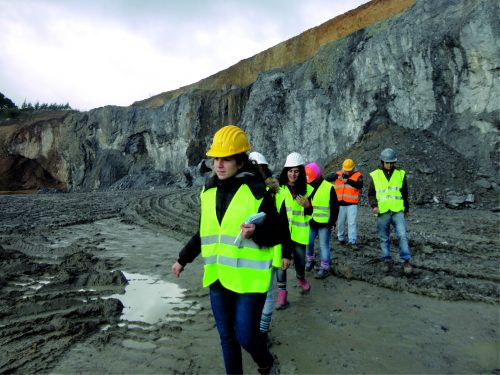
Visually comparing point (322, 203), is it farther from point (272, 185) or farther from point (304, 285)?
point (272, 185)

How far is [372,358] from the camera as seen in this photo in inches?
135

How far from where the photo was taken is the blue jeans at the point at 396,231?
Result: 5.71 meters

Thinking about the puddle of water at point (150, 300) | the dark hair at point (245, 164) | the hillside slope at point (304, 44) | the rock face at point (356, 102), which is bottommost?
the puddle of water at point (150, 300)

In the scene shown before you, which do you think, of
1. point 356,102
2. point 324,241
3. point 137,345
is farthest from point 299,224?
point 356,102

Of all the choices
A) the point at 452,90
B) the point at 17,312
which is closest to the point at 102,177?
the point at 452,90

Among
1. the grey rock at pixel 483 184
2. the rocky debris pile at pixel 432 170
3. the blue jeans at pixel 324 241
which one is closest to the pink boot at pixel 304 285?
the blue jeans at pixel 324 241

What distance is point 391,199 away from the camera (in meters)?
5.70

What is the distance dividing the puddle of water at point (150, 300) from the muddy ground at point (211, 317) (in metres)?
0.02

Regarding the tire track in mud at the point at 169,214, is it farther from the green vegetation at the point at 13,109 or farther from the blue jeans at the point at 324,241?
the green vegetation at the point at 13,109

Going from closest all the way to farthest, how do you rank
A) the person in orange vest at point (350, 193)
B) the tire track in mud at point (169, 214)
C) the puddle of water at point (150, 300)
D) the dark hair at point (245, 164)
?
the dark hair at point (245, 164)
the puddle of water at point (150, 300)
the person in orange vest at point (350, 193)
the tire track in mud at point (169, 214)

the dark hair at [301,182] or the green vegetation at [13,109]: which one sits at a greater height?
the green vegetation at [13,109]

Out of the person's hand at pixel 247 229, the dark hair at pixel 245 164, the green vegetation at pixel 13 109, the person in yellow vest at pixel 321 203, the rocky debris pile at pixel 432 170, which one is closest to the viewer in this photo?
the person's hand at pixel 247 229

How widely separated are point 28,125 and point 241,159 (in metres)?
48.6

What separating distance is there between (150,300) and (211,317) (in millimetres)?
1075
